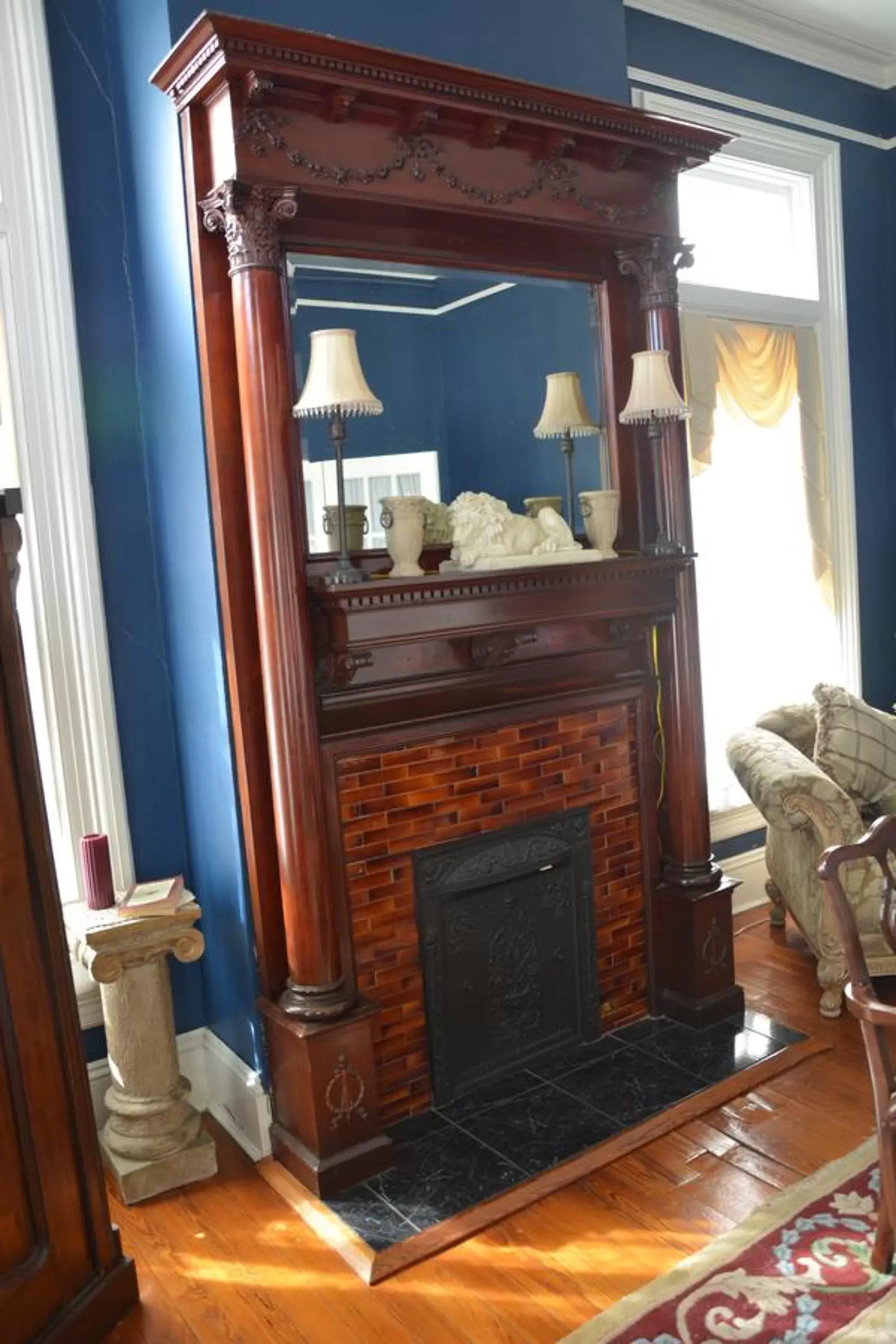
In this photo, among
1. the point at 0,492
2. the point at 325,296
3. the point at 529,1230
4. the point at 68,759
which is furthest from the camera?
the point at 68,759

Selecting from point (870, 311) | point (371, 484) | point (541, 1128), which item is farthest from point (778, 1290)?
point (870, 311)

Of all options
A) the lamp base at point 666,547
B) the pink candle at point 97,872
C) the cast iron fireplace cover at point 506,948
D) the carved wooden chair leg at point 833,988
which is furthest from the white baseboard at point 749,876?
the pink candle at point 97,872

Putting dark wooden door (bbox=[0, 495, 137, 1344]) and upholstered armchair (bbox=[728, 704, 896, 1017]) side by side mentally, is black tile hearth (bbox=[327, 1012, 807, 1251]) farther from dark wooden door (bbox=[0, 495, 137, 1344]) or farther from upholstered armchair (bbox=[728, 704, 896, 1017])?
dark wooden door (bbox=[0, 495, 137, 1344])

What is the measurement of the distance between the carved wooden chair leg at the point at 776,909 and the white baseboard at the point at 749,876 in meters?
0.15

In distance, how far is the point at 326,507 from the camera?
2652 mm

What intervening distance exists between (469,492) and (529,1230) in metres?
1.77

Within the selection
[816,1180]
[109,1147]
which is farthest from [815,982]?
[109,1147]

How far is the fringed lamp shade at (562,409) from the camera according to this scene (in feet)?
9.92

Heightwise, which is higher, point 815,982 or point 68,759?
point 68,759

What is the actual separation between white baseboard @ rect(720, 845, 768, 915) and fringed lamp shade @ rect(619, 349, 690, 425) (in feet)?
6.53

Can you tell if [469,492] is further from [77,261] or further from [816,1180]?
[816,1180]

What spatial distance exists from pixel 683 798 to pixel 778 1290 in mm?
1384

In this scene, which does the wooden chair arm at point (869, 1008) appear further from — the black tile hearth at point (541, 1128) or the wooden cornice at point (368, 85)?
the wooden cornice at point (368, 85)

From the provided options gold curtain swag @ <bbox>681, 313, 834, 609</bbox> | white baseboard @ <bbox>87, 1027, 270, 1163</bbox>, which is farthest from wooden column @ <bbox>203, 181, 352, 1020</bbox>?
gold curtain swag @ <bbox>681, 313, 834, 609</bbox>
